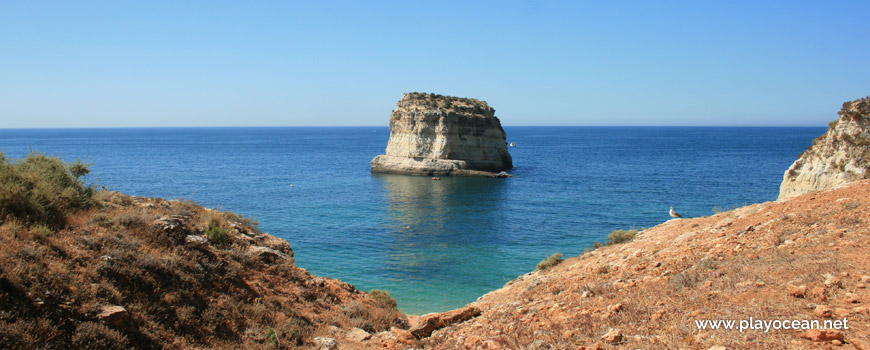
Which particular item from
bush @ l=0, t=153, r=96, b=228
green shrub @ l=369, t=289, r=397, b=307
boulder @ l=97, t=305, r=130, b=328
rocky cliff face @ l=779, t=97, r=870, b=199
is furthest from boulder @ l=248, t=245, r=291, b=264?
rocky cliff face @ l=779, t=97, r=870, b=199

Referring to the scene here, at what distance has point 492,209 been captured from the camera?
119ft

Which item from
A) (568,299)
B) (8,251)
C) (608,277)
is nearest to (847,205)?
(608,277)

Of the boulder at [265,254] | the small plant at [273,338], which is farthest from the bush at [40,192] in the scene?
the small plant at [273,338]

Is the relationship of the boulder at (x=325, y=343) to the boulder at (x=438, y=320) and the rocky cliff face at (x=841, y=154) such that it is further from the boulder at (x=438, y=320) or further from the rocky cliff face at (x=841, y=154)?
the rocky cliff face at (x=841, y=154)

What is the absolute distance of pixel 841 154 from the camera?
18.6m

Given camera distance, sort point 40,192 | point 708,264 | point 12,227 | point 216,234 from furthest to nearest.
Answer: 1. point 216,234
2. point 708,264
3. point 40,192
4. point 12,227

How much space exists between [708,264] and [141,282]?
981 cm

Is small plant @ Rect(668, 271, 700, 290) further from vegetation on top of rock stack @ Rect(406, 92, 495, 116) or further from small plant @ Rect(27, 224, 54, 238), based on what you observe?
vegetation on top of rock stack @ Rect(406, 92, 495, 116)

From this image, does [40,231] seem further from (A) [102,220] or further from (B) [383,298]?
(B) [383,298]

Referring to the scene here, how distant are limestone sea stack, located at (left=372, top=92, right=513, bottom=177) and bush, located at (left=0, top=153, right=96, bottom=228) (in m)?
48.1

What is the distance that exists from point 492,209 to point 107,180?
39491 millimetres

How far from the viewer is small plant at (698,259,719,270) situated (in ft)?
29.0

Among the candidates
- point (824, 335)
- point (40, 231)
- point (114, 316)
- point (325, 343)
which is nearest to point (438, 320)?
point (325, 343)

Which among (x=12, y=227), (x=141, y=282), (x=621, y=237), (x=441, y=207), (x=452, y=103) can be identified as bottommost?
(x=441, y=207)
